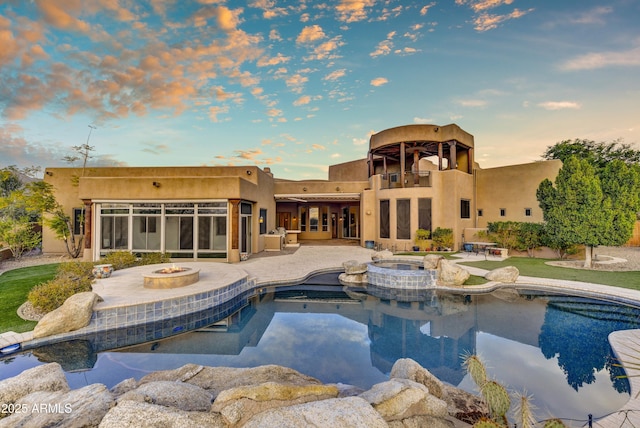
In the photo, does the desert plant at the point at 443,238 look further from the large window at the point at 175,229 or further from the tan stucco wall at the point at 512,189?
the large window at the point at 175,229

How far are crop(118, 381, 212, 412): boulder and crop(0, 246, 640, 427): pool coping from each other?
3.89m

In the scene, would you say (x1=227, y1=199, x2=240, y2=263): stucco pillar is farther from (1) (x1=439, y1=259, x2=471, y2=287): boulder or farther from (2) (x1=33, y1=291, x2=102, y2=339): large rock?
(1) (x1=439, y1=259, x2=471, y2=287): boulder

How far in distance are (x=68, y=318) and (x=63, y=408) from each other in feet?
12.8

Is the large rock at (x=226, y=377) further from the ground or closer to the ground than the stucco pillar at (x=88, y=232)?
closer to the ground

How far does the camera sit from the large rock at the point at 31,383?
10.4 ft

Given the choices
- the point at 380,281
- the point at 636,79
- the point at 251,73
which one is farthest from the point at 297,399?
the point at 636,79

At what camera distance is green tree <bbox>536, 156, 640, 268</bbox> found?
11.1 m

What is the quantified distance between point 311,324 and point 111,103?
14.2 m

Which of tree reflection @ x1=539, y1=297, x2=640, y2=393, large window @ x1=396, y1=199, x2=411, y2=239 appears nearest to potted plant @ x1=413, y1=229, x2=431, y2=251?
large window @ x1=396, y1=199, x2=411, y2=239

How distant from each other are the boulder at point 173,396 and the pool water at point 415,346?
1.66 metres

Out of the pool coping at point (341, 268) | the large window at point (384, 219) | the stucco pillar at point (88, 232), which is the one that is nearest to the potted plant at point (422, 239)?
the large window at point (384, 219)

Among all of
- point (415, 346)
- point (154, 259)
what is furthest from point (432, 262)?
point (154, 259)

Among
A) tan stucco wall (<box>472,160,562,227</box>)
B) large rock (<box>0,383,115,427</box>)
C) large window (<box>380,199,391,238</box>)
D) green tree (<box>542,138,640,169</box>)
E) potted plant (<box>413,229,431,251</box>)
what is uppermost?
green tree (<box>542,138,640,169</box>)

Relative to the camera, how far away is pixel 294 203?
2456cm
